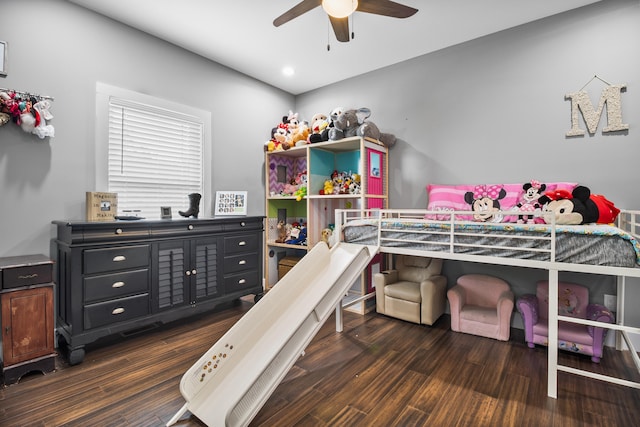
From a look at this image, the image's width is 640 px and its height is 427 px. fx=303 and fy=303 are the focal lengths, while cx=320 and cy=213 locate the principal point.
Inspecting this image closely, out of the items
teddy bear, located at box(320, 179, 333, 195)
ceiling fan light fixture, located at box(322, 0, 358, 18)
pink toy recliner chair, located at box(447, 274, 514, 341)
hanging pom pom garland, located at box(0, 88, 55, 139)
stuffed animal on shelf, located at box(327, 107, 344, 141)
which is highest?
ceiling fan light fixture, located at box(322, 0, 358, 18)

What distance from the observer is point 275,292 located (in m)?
2.11

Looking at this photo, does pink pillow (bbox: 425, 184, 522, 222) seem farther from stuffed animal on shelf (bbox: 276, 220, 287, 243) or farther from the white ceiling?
stuffed animal on shelf (bbox: 276, 220, 287, 243)

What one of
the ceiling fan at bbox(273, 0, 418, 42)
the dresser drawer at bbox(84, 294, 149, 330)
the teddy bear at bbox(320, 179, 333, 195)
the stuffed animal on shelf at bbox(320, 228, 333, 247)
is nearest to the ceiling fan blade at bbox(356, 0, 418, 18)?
the ceiling fan at bbox(273, 0, 418, 42)

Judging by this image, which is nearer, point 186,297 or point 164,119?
point 186,297

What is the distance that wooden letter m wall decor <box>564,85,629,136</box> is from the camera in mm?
2420

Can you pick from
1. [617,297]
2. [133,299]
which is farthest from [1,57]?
[617,297]

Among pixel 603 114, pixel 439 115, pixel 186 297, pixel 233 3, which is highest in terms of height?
pixel 233 3

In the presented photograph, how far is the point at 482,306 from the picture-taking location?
A: 2.87 m

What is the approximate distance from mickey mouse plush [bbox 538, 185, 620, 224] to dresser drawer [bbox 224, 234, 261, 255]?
2.70 m

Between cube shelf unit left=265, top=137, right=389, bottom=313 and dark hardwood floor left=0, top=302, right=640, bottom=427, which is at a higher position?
cube shelf unit left=265, top=137, right=389, bottom=313

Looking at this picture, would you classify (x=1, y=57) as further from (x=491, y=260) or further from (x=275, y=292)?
(x=491, y=260)

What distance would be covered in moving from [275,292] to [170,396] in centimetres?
86

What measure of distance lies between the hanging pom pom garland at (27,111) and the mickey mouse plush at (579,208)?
146 inches

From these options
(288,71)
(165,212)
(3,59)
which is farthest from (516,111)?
(3,59)
